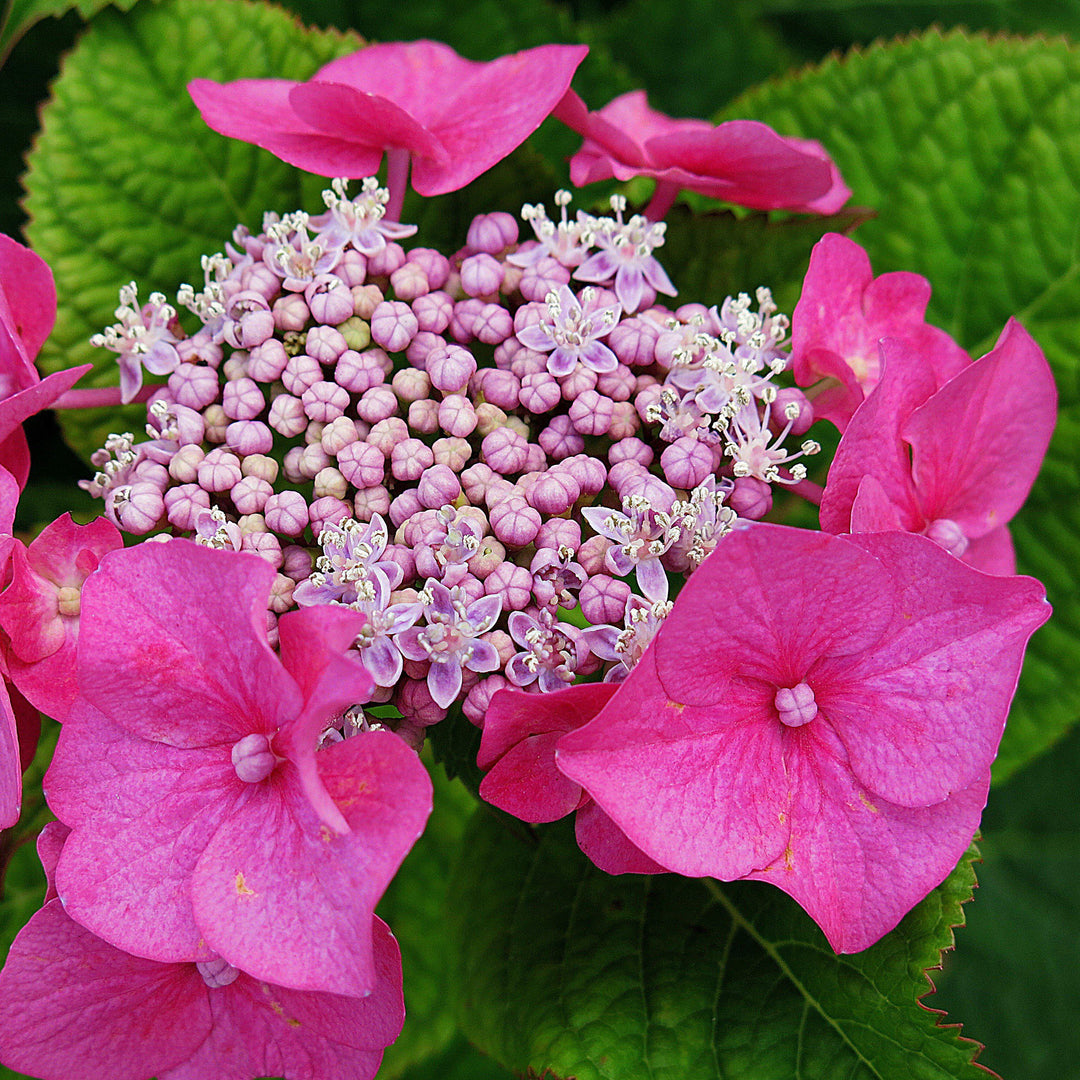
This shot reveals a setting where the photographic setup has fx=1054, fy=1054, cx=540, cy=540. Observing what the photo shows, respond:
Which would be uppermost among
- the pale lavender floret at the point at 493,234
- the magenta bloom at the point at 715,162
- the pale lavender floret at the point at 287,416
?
the magenta bloom at the point at 715,162

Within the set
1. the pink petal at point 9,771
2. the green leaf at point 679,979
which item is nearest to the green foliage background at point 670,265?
the green leaf at point 679,979

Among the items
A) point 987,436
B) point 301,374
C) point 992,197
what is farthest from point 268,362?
point 992,197

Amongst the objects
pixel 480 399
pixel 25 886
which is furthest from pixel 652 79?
pixel 25 886

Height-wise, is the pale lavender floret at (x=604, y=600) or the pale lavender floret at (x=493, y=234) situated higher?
the pale lavender floret at (x=493, y=234)

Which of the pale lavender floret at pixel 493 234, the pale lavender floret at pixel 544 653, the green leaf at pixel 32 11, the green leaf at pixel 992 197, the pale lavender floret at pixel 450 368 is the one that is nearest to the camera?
the pale lavender floret at pixel 544 653

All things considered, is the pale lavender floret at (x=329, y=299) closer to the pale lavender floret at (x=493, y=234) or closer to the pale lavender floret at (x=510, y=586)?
the pale lavender floret at (x=493, y=234)

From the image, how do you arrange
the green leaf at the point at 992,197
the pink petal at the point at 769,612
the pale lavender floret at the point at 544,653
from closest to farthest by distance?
the pink petal at the point at 769,612 → the pale lavender floret at the point at 544,653 → the green leaf at the point at 992,197
